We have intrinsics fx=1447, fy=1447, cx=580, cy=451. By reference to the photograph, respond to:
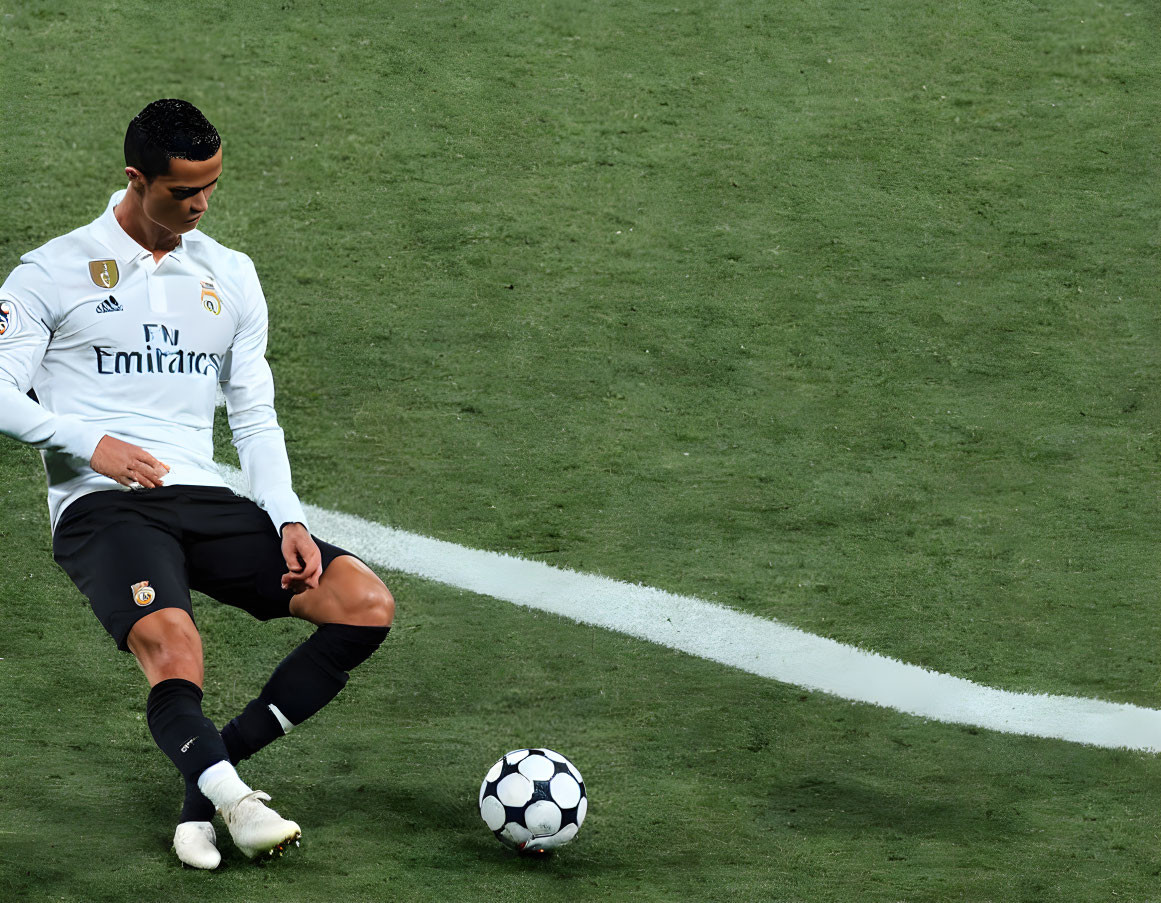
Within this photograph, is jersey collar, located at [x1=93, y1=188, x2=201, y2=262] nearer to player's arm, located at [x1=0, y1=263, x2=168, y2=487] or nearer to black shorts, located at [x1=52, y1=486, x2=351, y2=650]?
player's arm, located at [x1=0, y1=263, x2=168, y2=487]

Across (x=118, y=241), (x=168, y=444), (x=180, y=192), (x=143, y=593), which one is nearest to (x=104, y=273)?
(x=118, y=241)

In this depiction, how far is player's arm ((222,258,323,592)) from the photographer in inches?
137

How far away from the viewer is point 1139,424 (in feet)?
19.2

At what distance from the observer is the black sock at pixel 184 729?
10.2 feet

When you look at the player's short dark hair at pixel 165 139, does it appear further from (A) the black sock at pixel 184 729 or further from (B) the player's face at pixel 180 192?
(A) the black sock at pixel 184 729

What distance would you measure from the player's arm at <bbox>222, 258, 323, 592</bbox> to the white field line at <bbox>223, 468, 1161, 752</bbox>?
1567 millimetres

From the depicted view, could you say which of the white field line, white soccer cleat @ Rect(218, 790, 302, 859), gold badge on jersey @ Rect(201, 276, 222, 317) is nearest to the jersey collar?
gold badge on jersey @ Rect(201, 276, 222, 317)

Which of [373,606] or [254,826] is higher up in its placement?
[373,606]

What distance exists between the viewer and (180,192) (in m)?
3.36

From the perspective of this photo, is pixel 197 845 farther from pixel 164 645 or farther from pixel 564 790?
pixel 564 790

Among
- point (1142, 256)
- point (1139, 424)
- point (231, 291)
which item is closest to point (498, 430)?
point (231, 291)

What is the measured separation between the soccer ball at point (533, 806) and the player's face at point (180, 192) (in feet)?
5.11

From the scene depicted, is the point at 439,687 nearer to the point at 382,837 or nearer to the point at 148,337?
the point at 382,837

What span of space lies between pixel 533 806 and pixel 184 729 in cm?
86
